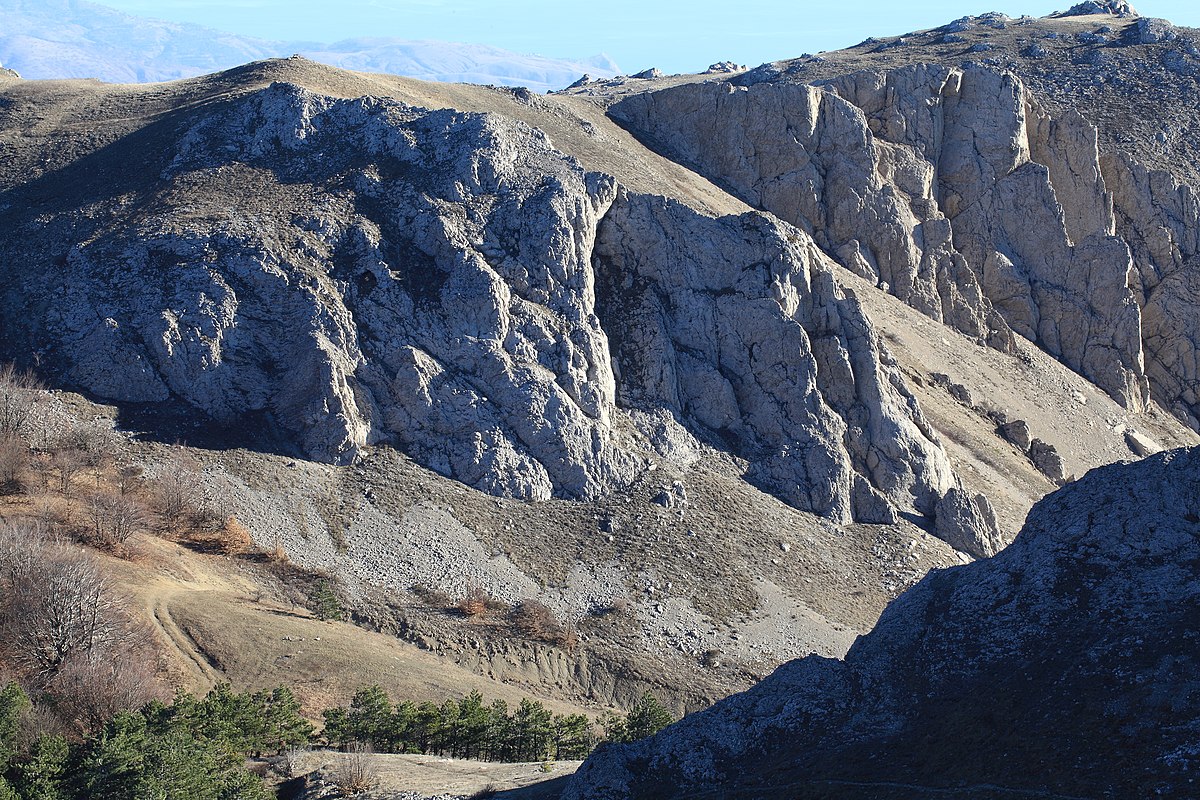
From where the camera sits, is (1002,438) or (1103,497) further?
(1002,438)

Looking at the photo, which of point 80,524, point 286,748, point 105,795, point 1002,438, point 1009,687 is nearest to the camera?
point 1009,687

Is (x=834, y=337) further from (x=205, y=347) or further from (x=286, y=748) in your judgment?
(x=286, y=748)

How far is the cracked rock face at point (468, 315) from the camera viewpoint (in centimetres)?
4994

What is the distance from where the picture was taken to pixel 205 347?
162 feet

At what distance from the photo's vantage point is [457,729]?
36031mm

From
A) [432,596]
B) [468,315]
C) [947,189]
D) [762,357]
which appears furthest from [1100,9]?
[432,596]

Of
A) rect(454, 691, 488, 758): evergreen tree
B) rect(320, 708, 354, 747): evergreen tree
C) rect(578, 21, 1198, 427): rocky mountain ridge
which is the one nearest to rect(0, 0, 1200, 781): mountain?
rect(578, 21, 1198, 427): rocky mountain ridge

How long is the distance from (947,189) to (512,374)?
48.4 meters

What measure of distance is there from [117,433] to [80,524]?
6.74m

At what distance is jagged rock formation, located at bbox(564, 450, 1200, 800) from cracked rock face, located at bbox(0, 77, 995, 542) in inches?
1012

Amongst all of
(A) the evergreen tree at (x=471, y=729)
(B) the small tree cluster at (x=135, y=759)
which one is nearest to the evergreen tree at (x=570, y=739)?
(A) the evergreen tree at (x=471, y=729)

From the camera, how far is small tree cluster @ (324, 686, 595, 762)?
34.6 metres

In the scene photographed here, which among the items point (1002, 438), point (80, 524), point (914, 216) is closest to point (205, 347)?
point (80, 524)

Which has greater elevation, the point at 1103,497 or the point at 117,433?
the point at 1103,497
